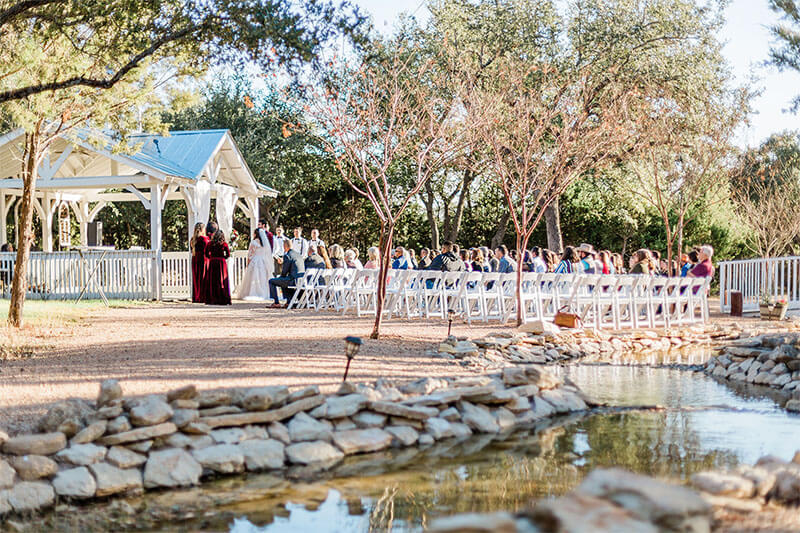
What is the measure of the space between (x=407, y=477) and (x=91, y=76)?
9.46 m

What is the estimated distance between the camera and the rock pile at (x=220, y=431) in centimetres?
502

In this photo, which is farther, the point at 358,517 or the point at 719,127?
the point at 719,127

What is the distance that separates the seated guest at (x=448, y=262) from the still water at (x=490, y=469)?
7335 millimetres

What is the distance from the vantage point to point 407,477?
211 inches

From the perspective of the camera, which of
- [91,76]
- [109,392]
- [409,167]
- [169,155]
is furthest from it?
[409,167]

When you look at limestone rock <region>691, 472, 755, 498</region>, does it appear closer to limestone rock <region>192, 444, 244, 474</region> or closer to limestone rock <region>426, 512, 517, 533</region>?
limestone rock <region>426, 512, 517, 533</region>

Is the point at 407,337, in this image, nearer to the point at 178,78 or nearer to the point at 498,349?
the point at 498,349

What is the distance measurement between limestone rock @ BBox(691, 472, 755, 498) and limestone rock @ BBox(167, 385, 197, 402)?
329 centimetres

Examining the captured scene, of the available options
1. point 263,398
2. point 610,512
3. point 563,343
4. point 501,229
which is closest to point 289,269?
point 563,343

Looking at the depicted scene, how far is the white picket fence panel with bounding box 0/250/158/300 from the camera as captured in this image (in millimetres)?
19016

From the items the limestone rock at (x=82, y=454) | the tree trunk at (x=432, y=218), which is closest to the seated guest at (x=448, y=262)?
the limestone rock at (x=82, y=454)

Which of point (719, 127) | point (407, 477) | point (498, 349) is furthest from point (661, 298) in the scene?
point (407, 477)

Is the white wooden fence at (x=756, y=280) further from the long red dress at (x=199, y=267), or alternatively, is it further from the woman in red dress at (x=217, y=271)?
the long red dress at (x=199, y=267)

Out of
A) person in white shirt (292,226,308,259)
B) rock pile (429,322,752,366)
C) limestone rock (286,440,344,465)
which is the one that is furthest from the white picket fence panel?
limestone rock (286,440,344,465)
